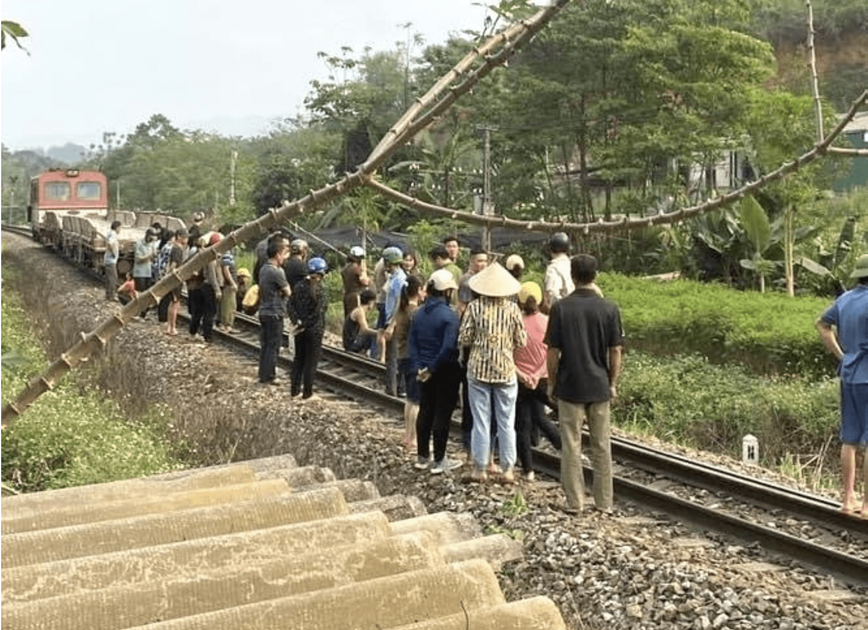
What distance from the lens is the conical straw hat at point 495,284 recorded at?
25.2 feet

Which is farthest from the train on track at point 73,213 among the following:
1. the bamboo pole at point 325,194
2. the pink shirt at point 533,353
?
the bamboo pole at point 325,194

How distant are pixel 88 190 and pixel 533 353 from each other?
26.3 m

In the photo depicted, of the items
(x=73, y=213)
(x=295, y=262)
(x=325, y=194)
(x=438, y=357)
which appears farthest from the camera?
(x=73, y=213)

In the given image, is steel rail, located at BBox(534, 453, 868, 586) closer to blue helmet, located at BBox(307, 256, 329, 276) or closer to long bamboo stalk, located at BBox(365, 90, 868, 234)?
blue helmet, located at BBox(307, 256, 329, 276)

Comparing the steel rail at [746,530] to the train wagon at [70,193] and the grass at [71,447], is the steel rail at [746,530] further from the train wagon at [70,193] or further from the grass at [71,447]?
the train wagon at [70,193]

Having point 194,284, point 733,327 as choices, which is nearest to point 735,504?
point 733,327

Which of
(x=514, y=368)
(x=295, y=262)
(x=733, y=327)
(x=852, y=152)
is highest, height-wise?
(x=852, y=152)

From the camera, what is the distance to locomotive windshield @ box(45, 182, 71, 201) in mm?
31828

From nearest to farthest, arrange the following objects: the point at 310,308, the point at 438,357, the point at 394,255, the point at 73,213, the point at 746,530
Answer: the point at 746,530 < the point at 438,357 < the point at 310,308 < the point at 394,255 < the point at 73,213

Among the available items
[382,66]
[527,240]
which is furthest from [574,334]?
[382,66]

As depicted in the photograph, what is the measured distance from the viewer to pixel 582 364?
23.4 ft

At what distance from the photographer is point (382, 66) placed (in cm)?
3959

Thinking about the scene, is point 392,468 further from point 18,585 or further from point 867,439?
point 18,585

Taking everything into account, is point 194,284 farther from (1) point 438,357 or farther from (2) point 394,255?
(1) point 438,357
